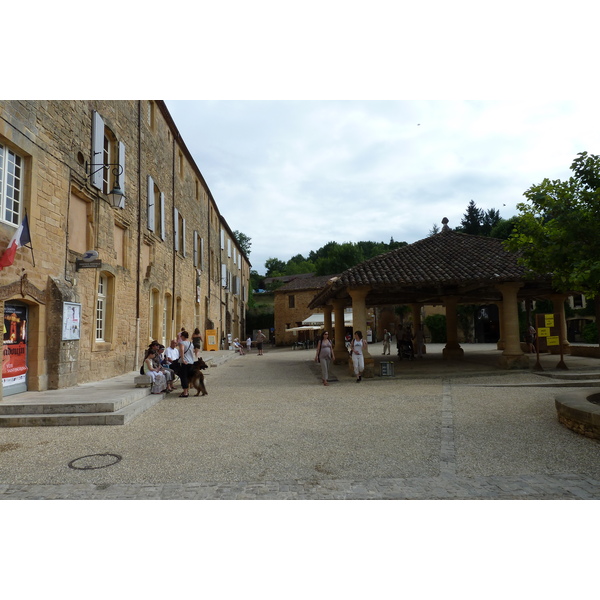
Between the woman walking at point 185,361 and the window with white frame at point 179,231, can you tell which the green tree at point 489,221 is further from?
the woman walking at point 185,361

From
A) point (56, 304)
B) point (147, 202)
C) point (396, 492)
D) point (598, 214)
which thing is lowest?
point (396, 492)

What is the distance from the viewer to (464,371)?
1303 centimetres

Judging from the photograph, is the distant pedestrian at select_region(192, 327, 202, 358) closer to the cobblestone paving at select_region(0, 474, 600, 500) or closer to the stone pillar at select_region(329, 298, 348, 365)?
the stone pillar at select_region(329, 298, 348, 365)

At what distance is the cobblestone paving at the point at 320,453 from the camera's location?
13.1 ft

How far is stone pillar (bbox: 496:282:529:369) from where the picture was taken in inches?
511

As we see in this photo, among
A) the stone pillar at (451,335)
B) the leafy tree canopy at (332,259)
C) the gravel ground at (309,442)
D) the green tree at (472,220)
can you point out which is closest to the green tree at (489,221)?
the green tree at (472,220)

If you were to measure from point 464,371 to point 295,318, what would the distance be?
96.5ft

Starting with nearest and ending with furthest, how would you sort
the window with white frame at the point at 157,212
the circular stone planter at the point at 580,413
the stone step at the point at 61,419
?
the circular stone planter at the point at 580,413 < the stone step at the point at 61,419 < the window with white frame at the point at 157,212

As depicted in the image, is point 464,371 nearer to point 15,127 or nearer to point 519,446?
point 519,446

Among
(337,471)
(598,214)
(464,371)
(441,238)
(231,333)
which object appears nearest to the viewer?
(337,471)

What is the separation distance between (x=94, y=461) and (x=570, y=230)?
685 centimetres

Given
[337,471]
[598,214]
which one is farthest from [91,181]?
[598,214]

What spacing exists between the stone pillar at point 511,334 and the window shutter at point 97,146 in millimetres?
11627

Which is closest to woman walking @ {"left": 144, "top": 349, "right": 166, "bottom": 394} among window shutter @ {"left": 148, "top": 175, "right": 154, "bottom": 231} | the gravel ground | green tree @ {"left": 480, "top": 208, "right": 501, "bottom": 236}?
the gravel ground
